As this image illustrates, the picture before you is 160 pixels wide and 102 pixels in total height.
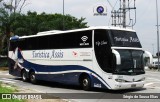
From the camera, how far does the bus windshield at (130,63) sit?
62.5 ft

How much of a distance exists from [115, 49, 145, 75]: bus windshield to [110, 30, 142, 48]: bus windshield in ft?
1.29

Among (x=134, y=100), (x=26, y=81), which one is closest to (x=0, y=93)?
(x=134, y=100)

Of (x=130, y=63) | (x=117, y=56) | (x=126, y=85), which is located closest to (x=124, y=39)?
(x=130, y=63)

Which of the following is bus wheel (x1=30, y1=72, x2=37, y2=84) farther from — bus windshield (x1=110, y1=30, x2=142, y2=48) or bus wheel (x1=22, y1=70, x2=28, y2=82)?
bus windshield (x1=110, y1=30, x2=142, y2=48)

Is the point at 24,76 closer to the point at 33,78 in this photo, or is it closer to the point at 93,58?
the point at 33,78

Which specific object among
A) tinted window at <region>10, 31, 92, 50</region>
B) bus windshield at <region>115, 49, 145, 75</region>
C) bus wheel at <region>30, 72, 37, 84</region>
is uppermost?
tinted window at <region>10, 31, 92, 50</region>

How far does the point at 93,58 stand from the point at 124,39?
5.98 ft

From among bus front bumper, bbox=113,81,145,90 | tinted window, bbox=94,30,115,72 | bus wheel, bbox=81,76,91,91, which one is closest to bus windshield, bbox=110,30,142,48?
tinted window, bbox=94,30,115,72

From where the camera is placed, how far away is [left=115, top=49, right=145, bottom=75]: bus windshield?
62.5ft

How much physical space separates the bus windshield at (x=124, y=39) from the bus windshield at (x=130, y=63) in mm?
393

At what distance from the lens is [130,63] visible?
63.6 feet

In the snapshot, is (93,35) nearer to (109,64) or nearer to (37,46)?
(109,64)

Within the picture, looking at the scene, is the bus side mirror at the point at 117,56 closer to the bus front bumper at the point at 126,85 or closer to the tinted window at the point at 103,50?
the tinted window at the point at 103,50

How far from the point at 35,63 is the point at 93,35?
22.4ft
